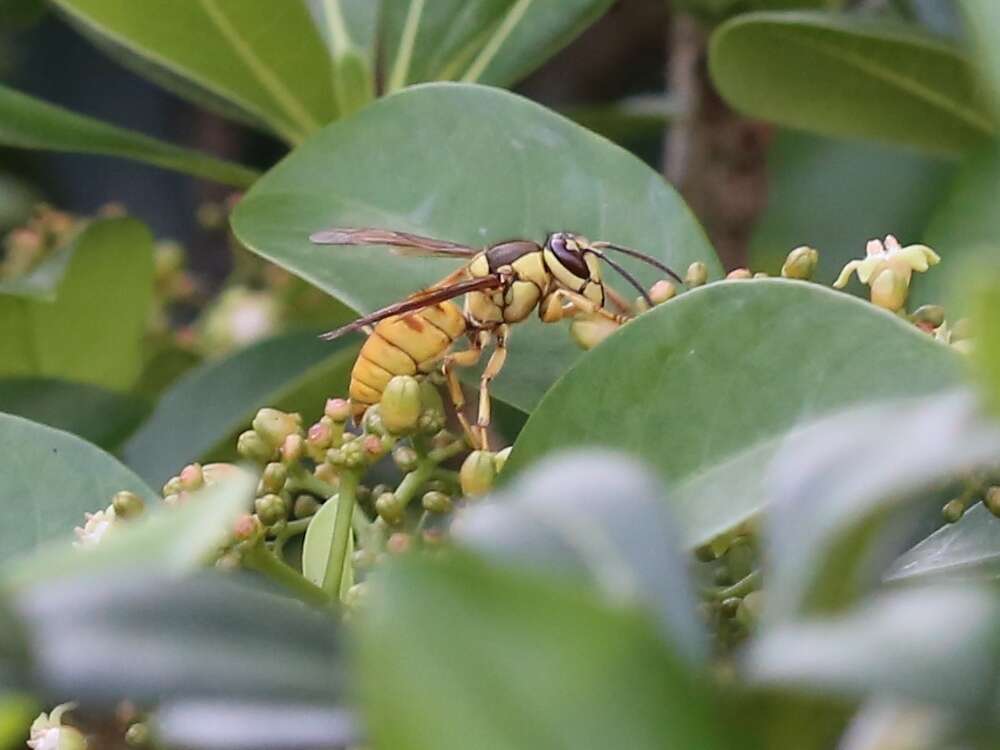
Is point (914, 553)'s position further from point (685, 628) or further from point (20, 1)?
point (20, 1)

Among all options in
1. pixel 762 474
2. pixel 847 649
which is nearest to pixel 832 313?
pixel 762 474

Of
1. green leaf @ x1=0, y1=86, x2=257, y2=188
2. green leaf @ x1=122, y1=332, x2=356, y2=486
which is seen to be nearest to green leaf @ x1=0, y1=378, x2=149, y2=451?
green leaf @ x1=122, y1=332, x2=356, y2=486

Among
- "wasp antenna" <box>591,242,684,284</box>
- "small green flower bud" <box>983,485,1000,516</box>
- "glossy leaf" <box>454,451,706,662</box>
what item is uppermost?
"glossy leaf" <box>454,451,706,662</box>

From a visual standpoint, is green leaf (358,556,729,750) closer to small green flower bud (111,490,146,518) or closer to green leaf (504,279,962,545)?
green leaf (504,279,962,545)

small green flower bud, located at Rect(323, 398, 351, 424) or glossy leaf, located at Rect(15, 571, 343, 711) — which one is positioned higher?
glossy leaf, located at Rect(15, 571, 343, 711)

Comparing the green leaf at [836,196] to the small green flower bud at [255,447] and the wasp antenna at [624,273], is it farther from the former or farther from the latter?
the small green flower bud at [255,447]

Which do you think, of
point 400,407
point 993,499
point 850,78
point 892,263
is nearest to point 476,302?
point 400,407
